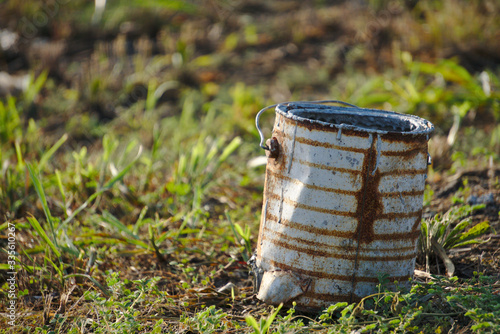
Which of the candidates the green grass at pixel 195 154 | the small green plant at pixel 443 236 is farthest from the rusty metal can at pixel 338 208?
the small green plant at pixel 443 236

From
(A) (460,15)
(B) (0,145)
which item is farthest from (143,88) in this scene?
(A) (460,15)

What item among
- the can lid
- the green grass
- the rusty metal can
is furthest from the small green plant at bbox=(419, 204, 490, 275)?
the can lid

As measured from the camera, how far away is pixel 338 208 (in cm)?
160

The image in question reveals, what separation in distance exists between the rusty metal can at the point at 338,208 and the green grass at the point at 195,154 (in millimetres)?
91

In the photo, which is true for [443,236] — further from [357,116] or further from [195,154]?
[195,154]

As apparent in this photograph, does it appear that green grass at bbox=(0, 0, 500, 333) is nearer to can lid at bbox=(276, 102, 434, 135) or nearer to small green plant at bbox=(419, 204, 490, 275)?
small green plant at bbox=(419, 204, 490, 275)

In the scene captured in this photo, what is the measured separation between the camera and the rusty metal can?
1574 mm

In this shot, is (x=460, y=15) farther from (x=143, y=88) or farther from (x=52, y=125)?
(x=52, y=125)

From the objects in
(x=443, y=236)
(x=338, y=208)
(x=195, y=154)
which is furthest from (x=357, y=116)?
(x=195, y=154)

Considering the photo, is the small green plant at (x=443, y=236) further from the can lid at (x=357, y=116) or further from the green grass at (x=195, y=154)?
the can lid at (x=357, y=116)

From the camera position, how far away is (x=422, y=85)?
13.5 feet

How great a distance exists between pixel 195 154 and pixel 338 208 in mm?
1285

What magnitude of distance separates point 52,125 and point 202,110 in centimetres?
125

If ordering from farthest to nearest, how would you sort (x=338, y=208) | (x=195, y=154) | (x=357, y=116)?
1. (x=195, y=154)
2. (x=357, y=116)
3. (x=338, y=208)
